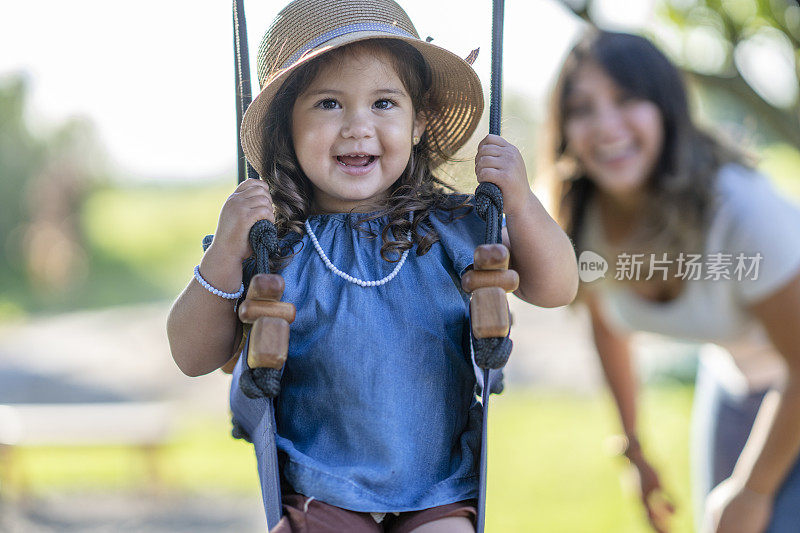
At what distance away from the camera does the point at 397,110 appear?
3.24ft

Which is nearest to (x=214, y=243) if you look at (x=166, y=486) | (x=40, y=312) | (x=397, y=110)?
(x=397, y=110)

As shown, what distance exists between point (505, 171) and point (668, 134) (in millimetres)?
812

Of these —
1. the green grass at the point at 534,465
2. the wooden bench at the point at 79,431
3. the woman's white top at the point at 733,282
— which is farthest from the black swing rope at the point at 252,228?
the wooden bench at the point at 79,431

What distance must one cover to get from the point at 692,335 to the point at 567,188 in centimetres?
41

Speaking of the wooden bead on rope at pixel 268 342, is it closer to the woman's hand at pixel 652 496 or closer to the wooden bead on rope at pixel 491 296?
the wooden bead on rope at pixel 491 296

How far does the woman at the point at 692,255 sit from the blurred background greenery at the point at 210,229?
144mm

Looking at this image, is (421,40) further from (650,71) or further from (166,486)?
(166,486)

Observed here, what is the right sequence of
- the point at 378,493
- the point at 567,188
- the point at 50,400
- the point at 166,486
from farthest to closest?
1. the point at 50,400
2. the point at 166,486
3. the point at 567,188
4. the point at 378,493

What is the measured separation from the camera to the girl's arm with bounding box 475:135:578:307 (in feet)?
3.13

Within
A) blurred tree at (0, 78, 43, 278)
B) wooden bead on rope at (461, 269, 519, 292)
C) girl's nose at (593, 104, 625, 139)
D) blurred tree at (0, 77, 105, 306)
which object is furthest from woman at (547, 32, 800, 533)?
blurred tree at (0, 78, 43, 278)

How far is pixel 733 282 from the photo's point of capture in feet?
4.96

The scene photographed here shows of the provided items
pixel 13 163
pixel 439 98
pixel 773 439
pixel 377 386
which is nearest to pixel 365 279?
pixel 377 386

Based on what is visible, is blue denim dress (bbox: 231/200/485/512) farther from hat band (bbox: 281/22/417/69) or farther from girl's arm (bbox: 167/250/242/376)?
hat band (bbox: 281/22/417/69)

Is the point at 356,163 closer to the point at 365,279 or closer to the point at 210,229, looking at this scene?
the point at 365,279
